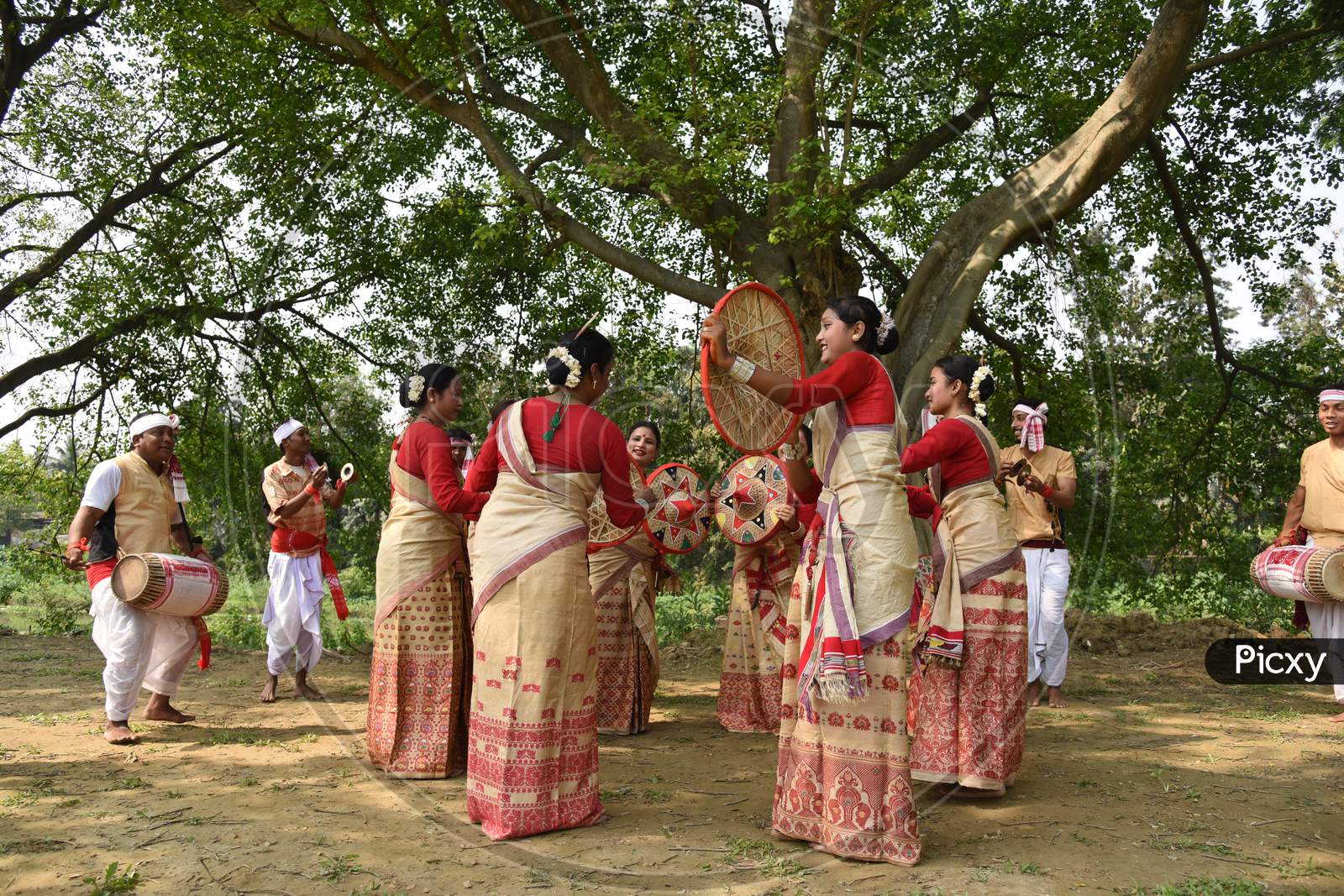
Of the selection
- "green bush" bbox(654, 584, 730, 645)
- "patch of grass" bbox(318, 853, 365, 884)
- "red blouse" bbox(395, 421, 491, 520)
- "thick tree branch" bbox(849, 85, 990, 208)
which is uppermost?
"thick tree branch" bbox(849, 85, 990, 208)

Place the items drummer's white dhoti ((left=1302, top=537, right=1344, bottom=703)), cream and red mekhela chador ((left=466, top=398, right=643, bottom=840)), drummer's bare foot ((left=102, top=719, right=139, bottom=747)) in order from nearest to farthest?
cream and red mekhela chador ((left=466, top=398, right=643, bottom=840))
drummer's bare foot ((left=102, top=719, right=139, bottom=747))
drummer's white dhoti ((left=1302, top=537, right=1344, bottom=703))

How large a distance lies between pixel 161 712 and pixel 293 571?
142 centimetres

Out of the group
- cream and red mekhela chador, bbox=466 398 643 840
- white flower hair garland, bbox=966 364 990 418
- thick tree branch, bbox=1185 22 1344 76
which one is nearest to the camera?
cream and red mekhela chador, bbox=466 398 643 840

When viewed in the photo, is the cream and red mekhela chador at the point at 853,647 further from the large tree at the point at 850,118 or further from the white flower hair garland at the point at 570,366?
the large tree at the point at 850,118

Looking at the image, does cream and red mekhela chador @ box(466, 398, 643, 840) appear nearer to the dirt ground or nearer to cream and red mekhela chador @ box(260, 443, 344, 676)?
the dirt ground

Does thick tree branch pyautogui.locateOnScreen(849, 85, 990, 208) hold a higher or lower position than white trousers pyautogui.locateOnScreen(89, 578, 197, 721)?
higher

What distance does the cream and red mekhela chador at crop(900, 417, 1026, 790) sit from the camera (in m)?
5.36

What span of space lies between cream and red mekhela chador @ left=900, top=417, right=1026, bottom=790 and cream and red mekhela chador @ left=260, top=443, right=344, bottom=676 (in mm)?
4938

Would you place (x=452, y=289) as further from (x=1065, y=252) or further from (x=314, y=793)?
(x=314, y=793)

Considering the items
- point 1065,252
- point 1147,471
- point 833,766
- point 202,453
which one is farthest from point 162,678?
point 1147,471

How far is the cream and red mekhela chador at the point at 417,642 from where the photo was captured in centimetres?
586

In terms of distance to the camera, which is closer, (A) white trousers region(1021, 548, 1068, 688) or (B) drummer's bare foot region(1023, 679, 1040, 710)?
(A) white trousers region(1021, 548, 1068, 688)

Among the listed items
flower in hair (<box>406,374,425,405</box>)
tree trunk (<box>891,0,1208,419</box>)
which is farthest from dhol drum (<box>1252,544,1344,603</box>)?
flower in hair (<box>406,374,425,405</box>)

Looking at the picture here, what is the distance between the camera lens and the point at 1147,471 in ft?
40.7
